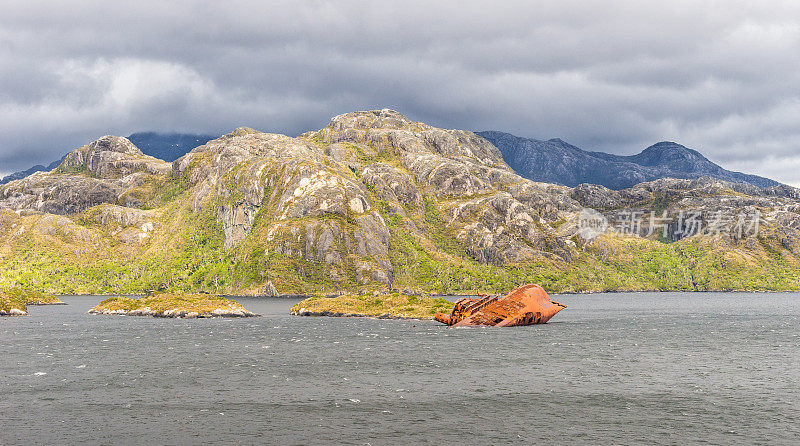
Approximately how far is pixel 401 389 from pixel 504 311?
9758 cm

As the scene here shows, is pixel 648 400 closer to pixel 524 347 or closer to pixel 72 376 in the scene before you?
pixel 524 347

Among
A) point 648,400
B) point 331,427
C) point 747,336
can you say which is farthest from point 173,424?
point 747,336

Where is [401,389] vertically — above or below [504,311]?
below

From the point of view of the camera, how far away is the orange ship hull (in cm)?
15888

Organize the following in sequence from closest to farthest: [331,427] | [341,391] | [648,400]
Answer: [331,427], [648,400], [341,391]

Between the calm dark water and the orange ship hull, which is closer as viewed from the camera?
the calm dark water

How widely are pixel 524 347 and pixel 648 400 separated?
155 ft

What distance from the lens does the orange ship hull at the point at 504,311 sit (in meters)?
159

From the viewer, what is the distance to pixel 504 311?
161625mm

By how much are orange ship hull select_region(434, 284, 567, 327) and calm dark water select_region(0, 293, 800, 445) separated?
29.1 m

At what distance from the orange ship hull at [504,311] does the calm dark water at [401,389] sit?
29.1 metres

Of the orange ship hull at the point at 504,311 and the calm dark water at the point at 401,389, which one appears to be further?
the orange ship hull at the point at 504,311

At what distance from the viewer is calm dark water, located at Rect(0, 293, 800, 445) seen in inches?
1946

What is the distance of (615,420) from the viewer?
53.5 m
